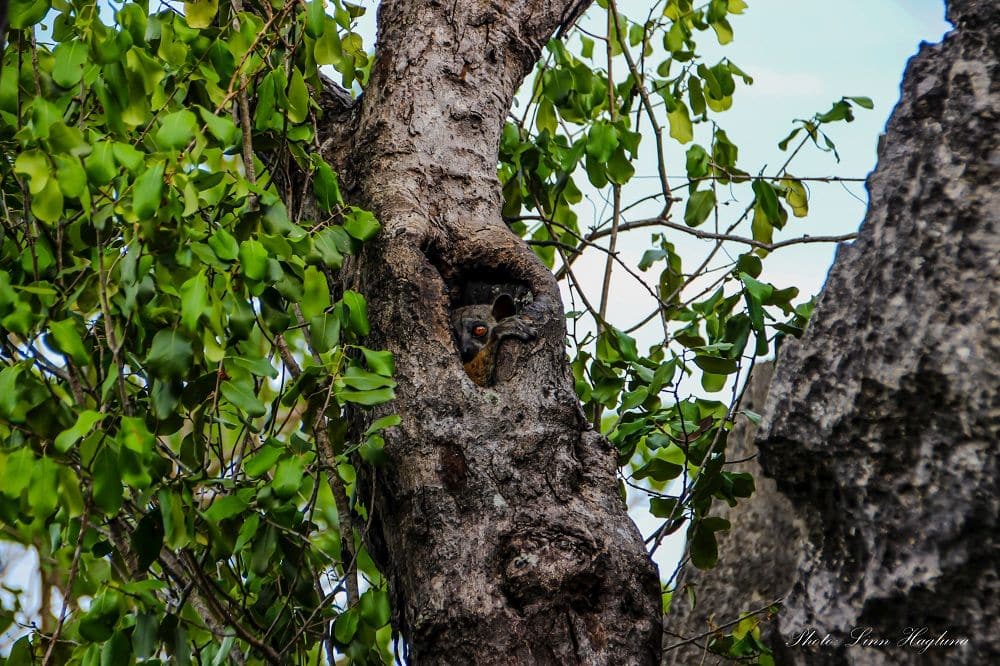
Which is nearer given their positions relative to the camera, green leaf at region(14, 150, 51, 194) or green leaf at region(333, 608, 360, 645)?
green leaf at region(14, 150, 51, 194)

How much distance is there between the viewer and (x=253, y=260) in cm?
155

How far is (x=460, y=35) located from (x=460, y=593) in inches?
52.5

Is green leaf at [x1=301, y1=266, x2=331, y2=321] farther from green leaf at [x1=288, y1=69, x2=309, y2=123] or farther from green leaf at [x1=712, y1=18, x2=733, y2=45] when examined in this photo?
green leaf at [x1=712, y1=18, x2=733, y2=45]

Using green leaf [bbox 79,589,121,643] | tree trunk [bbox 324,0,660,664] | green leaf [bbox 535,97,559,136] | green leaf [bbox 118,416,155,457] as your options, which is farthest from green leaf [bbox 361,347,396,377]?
green leaf [bbox 535,97,559,136]

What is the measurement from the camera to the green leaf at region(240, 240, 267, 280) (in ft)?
5.07

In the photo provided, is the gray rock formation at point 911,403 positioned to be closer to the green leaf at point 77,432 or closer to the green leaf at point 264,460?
the green leaf at point 264,460

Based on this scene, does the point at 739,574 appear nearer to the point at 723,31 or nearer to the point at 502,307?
the point at 723,31

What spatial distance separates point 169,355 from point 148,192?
27 cm

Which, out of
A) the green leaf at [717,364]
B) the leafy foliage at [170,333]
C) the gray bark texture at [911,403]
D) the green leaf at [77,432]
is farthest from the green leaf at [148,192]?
the green leaf at [717,364]

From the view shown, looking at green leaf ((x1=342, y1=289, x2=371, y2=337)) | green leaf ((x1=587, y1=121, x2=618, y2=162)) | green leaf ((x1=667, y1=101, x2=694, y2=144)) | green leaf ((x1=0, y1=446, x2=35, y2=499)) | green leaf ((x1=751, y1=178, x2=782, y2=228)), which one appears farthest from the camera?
green leaf ((x1=667, y1=101, x2=694, y2=144))

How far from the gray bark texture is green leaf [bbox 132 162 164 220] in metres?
0.92

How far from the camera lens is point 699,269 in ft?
9.36

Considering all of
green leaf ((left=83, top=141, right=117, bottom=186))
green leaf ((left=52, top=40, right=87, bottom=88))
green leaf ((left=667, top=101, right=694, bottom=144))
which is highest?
green leaf ((left=667, top=101, right=694, bottom=144))

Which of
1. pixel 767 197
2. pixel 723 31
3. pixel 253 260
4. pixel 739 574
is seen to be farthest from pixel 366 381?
pixel 739 574
